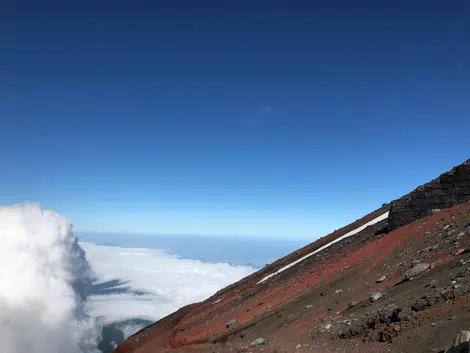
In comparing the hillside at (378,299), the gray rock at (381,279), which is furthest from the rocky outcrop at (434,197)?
the gray rock at (381,279)

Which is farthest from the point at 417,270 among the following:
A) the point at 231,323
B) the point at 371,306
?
the point at 231,323

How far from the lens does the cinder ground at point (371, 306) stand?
994 centimetres

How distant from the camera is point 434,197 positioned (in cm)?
2428

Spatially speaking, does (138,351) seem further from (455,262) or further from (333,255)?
(455,262)

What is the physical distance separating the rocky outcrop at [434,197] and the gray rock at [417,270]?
430 inches

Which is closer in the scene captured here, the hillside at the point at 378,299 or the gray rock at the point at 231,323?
the hillside at the point at 378,299

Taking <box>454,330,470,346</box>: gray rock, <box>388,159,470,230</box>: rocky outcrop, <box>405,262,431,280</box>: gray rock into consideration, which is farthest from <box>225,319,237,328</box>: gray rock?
<box>454,330,470,346</box>: gray rock

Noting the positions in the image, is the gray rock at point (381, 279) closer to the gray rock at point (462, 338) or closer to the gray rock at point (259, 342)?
the gray rock at point (259, 342)

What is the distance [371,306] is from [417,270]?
2.78 metres

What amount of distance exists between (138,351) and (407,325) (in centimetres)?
2487

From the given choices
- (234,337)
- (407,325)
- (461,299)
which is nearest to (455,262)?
(461,299)

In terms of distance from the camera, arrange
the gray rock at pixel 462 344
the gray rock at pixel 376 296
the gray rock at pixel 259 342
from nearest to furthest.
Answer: the gray rock at pixel 462 344 → the gray rock at pixel 376 296 → the gray rock at pixel 259 342

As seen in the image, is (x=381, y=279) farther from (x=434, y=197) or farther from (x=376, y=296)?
(x=434, y=197)

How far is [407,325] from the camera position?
1013 centimetres
